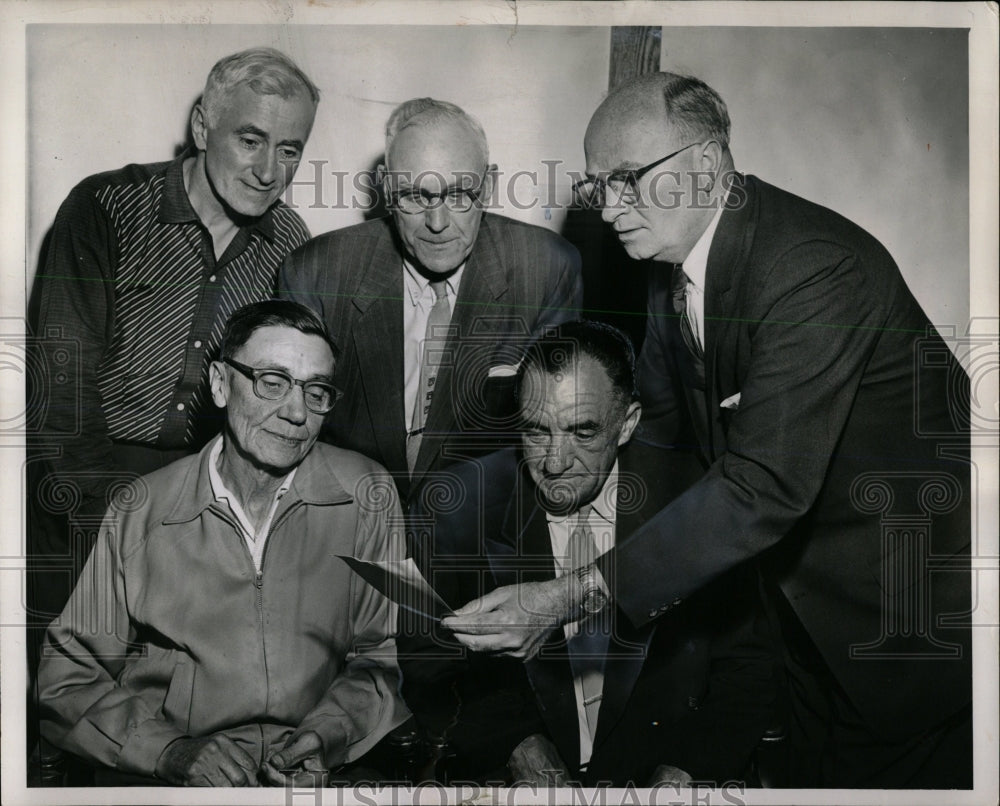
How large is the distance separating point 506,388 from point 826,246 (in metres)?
1.07

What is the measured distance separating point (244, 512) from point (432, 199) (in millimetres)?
1115

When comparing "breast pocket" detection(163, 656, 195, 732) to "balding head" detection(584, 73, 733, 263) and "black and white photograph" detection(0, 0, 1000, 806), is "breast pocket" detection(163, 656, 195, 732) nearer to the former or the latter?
"black and white photograph" detection(0, 0, 1000, 806)

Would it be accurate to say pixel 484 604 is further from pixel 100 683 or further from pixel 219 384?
pixel 100 683

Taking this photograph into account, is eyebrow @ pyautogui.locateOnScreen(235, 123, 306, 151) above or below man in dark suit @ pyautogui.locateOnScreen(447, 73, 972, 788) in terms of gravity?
above

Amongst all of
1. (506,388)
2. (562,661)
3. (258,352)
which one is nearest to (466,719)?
(562,661)

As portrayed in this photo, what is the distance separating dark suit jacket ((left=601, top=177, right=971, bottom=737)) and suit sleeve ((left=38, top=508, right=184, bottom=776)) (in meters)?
1.50

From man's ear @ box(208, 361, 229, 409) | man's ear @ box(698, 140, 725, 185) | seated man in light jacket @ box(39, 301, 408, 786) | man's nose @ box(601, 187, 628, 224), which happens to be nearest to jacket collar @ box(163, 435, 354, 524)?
seated man in light jacket @ box(39, 301, 408, 786)

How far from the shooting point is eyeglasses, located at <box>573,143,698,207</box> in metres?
2.96

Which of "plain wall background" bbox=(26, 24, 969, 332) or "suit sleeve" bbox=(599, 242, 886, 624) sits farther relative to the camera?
"plain wall background" bbox=(26, 24, 969, 332)

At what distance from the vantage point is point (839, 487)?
2980 mm

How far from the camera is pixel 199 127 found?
301cm

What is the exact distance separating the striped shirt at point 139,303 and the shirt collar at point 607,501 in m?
1.17

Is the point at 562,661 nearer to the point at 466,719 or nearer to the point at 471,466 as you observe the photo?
the point at 466,719

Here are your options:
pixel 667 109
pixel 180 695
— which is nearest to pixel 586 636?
pixel 180 695
